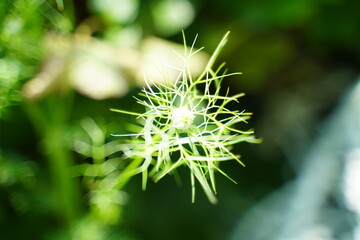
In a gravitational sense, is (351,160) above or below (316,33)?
below

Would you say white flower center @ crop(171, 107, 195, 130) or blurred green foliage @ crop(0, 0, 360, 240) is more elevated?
blurred green foliage @ crop(0, 0, 360, 240)


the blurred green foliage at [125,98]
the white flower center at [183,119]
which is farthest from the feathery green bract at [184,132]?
the blurred green foliage at [125,98]

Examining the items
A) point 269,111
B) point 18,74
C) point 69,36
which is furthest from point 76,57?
point 269,111

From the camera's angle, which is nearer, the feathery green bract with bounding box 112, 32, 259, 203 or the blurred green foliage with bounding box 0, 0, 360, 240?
the feathery green bract with bounding box 112, 32, 259, 203

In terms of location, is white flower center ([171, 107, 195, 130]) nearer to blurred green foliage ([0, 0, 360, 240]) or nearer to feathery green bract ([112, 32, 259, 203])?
feathery green bract ([112, 32, 259, 203])

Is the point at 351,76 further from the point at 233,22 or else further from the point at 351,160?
the point at 351,160

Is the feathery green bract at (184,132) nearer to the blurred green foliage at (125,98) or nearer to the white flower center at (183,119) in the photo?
the white flower center at (183,119)

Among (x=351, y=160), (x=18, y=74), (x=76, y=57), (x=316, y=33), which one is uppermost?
(x=316, y=33)

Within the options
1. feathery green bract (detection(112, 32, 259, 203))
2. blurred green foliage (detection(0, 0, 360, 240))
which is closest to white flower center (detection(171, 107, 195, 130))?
feathery green bract (detection(112, 32, 259, 203))

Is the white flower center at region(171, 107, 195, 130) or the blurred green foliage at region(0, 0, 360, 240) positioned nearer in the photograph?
the white flower center at region(171, 107, 195, 130)
